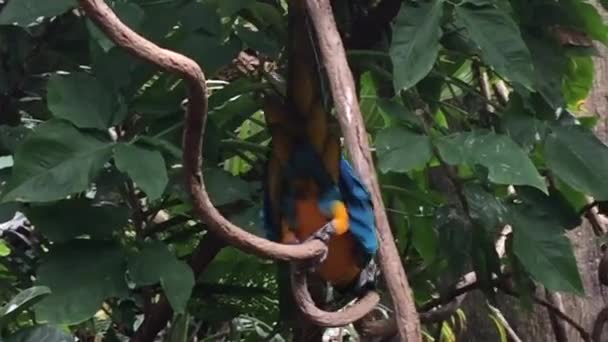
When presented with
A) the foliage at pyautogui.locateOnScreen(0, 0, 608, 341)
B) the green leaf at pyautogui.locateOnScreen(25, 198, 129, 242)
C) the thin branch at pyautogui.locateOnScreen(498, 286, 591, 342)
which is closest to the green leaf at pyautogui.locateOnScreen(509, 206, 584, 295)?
the foliage at pyautogui.locateOnScreen(0, 0, 608, 341)

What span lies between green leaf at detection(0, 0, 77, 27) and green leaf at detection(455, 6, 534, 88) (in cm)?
40

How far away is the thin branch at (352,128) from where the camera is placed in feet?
2.87

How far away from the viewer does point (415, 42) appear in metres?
1.08

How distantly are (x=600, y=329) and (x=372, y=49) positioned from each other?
1.74 ft

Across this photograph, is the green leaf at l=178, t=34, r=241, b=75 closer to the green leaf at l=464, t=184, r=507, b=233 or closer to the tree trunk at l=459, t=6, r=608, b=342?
the green leaf at l=464, t=184, r=507, b=233

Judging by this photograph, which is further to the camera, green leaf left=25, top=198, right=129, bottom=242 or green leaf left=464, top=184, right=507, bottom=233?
green leaf left=464, top=184, right=507, bottom=233

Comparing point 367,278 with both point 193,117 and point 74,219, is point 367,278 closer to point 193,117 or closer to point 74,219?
point 74,219

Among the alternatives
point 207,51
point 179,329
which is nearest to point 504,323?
point 179,329

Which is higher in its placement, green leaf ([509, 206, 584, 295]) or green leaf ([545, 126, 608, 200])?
green leaf ([545, 126, 608, 200])

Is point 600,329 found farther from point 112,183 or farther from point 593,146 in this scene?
point 112,183

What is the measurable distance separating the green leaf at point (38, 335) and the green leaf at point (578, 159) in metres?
0.55

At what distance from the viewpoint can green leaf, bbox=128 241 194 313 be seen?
1048mm

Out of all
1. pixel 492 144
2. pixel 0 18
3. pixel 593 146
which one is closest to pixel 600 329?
pixel 593 146

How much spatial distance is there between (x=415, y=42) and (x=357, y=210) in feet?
0.59
